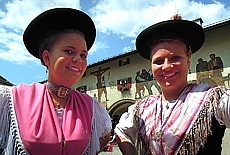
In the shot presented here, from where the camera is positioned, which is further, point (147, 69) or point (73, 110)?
point (147, 69)

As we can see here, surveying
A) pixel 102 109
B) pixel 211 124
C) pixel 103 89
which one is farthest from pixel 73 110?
pixel 103 89

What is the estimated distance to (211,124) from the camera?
5.40ft

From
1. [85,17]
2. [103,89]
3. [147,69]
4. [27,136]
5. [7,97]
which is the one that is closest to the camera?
[27,136]

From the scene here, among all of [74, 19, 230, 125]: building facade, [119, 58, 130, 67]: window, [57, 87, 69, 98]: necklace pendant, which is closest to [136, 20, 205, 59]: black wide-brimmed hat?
[57, 87, 69, 98]: necklace pendant

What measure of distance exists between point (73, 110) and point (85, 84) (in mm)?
17809

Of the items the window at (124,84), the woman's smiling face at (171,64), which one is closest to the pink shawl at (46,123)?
the woman's smiling face at (171,64)

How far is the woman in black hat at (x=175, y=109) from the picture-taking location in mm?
1651

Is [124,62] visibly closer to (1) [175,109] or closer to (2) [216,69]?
(2) [216,69]

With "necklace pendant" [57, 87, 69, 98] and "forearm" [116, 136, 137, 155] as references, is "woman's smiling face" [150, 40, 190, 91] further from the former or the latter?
"necklace pendant" [57, 87, 69, 98]

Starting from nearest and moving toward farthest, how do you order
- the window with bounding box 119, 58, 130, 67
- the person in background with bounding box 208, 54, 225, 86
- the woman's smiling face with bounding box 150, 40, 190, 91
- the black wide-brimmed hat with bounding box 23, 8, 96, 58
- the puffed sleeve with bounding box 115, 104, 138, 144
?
the black wide-brimmed hat with bounding box 23, 8, 96, 58, the woman's smiling face with bounding box 150, 40, 190, 91, the puffed sleeve with bounding box 115, 104, 138, 144, the person in background with bounding box 208, 54, 225, 86, the window with bounding box 119, 58, 130, 67

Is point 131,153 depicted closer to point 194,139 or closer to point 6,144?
point 194,139

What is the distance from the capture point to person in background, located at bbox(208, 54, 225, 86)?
11.6 m

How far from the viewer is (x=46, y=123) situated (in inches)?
58.2

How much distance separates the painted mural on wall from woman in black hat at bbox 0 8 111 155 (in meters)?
10.9
